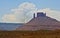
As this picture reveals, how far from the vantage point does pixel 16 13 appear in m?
1.55

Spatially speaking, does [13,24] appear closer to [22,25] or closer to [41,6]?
[22,25]

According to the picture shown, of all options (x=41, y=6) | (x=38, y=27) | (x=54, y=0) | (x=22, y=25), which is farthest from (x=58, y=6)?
(x=22, y=25)

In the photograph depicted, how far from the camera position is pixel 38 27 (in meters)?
1.54

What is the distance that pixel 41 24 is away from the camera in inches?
60.9

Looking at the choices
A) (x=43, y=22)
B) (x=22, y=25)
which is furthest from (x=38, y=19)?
(x=22, y=25)

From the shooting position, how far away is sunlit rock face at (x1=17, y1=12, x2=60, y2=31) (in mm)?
1525

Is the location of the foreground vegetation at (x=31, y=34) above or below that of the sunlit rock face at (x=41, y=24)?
below

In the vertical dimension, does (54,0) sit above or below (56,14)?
above

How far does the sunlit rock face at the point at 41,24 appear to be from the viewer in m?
1.53

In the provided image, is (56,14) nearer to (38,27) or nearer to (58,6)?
(58,6)

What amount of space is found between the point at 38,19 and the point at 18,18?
205mm

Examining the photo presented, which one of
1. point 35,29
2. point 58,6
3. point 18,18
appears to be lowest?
point 35,29

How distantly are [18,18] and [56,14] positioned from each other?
1.28 ft

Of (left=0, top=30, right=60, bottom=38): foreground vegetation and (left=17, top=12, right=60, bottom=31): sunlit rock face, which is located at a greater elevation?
(left=17, top=12, right=60, bottom=31): sunlit rock face
